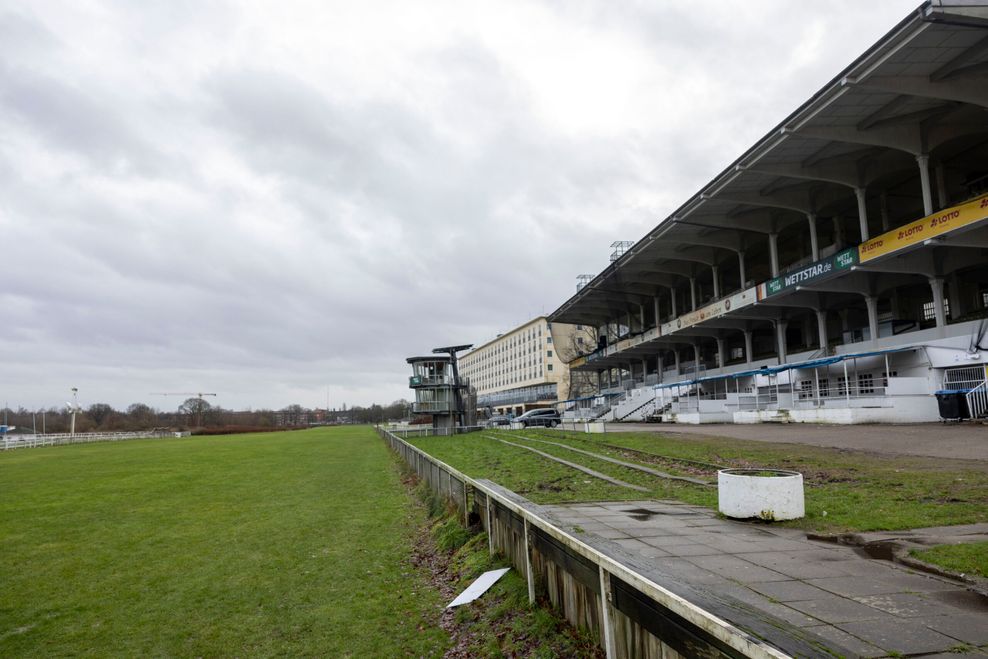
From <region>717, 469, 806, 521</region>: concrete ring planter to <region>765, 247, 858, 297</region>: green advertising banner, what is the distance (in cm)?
2943

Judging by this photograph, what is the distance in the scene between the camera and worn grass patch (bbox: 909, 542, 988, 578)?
17.3ft

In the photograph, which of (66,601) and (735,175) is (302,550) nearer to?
(66,601)

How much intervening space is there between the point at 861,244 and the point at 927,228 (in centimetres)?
444

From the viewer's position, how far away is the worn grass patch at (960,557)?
17.3 ft

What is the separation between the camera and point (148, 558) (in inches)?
393

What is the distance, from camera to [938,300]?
30.8 m

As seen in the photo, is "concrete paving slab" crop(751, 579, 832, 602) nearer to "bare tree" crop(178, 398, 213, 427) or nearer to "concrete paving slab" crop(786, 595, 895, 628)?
"concrete paving slab" crop(786, 595, 895, 628)

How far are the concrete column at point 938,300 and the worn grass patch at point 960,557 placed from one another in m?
29.7

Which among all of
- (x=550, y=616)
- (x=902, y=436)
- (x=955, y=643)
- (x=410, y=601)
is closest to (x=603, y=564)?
(x=550, y=616)

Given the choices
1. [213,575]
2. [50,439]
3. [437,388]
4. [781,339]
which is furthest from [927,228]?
[50,439]

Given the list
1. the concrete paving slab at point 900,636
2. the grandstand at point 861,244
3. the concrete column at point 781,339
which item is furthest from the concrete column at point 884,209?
the concrete paving slab at point 900,636

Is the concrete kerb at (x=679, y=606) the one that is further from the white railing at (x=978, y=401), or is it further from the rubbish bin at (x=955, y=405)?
the white railing at (x=978, y=401)

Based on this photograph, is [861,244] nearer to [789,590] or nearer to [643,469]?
[643,469]

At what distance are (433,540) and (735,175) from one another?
32005 millimetres
